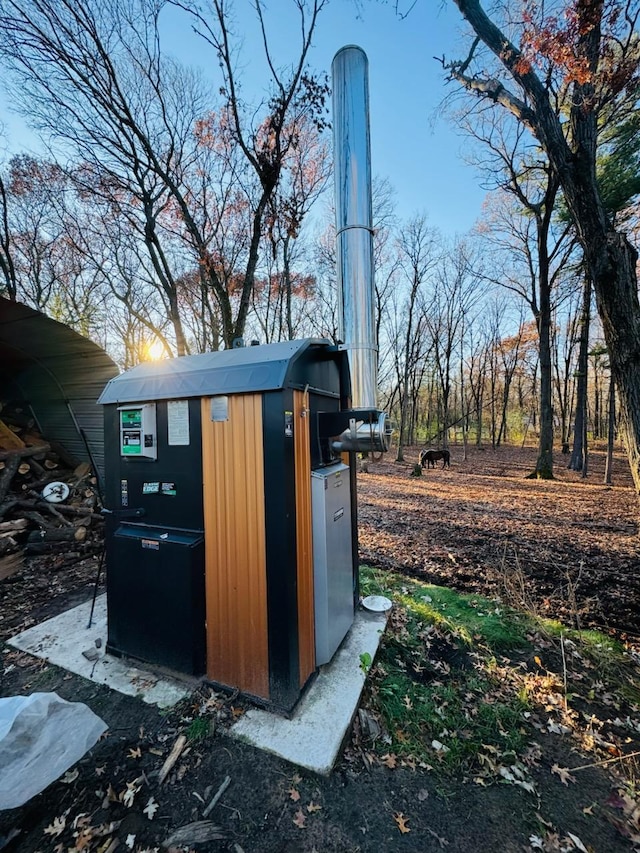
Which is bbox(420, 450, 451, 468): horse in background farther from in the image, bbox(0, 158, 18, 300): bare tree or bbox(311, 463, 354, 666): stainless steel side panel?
bbox(0, 158, 18, 300): bare tree

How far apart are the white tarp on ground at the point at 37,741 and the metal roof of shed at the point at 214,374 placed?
1.72 m

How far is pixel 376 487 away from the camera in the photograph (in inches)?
366

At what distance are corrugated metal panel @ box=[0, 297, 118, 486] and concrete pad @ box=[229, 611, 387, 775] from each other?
343 centimetres

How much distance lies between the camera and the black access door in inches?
84.6

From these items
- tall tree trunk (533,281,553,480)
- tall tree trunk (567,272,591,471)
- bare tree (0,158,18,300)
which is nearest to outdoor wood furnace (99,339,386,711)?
bare tree (0,158,18,300)

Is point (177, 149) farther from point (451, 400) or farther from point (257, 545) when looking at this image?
point (451, 400)

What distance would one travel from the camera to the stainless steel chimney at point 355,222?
258cm

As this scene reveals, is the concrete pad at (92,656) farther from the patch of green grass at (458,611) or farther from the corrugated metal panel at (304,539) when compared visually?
the patch of green grass at (458,611)

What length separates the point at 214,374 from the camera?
2115 millimetres

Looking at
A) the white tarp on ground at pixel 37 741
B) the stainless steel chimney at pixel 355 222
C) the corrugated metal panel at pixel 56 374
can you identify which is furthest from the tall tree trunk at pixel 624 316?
the corrugated metal panel at pixel 56 374

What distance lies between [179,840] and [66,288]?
14.7 m

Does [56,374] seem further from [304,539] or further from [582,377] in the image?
[582,377]

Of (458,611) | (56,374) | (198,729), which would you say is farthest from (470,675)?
(56,374)

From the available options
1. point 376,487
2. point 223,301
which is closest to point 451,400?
point 376,487
